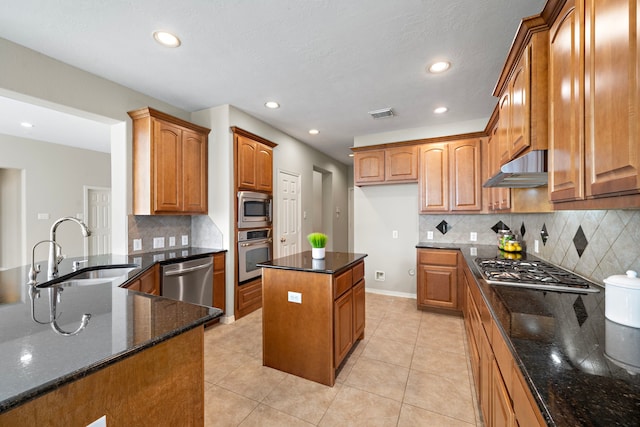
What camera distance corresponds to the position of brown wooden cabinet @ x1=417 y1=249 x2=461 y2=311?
352 cm

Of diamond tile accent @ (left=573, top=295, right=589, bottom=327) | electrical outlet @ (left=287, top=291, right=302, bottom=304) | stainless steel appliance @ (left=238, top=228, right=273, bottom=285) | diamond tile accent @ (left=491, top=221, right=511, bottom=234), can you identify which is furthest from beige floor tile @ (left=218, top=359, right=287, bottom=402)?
diamond tile accent @ (left=491, top=221, right=511, bottom=234)

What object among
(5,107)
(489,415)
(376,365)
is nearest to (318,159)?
(376,365)

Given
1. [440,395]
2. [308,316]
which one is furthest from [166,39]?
→ [440,395]

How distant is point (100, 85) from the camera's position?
274cm

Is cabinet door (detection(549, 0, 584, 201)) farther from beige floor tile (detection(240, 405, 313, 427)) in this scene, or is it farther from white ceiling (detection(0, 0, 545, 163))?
beige floor tile (detection(240, 405, 313, 427))

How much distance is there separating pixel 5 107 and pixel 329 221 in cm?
540

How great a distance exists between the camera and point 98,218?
594cm

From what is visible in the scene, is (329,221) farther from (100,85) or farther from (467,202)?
(100,85)

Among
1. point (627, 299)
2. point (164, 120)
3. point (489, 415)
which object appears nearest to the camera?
point (627, 299)

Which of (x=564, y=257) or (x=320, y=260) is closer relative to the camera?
(x=564, y=257)

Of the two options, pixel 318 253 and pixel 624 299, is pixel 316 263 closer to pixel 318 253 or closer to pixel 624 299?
pixel 318 253

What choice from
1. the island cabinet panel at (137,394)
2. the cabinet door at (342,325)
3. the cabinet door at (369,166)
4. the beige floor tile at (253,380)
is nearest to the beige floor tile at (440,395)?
the cabinet door at (342,325)

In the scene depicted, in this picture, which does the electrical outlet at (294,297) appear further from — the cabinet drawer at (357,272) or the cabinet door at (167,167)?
the cabinet door at (167,167)

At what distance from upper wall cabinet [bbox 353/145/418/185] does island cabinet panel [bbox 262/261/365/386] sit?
2.21 meters
